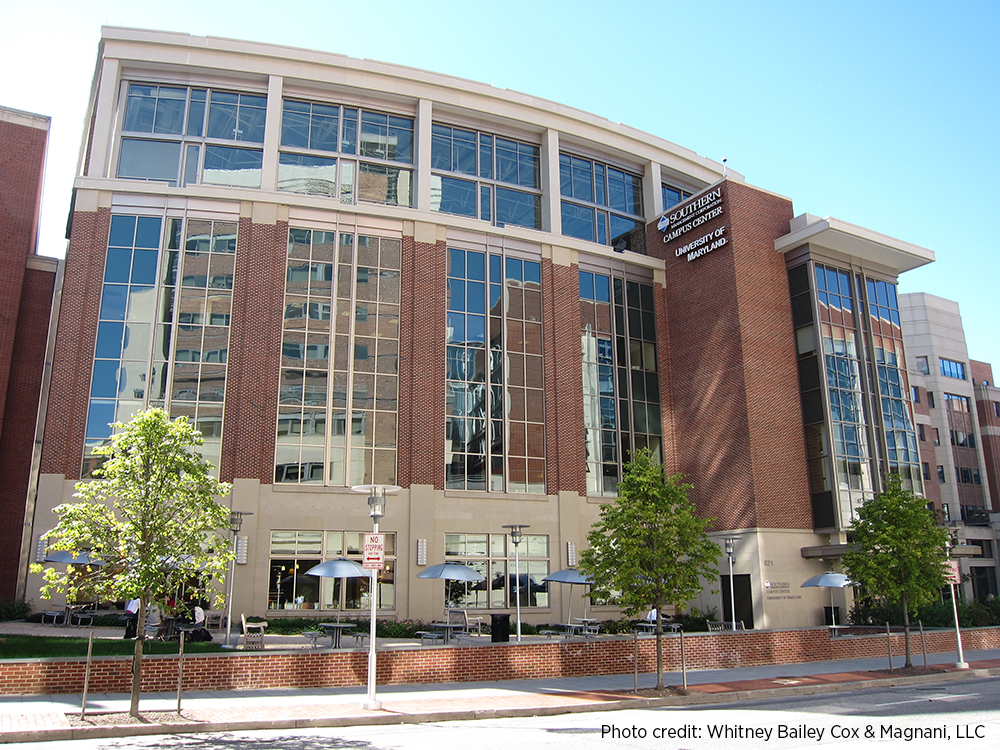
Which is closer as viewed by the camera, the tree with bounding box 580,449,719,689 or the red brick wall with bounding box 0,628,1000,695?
the red brick wall with bounding box 0,628,1000,695

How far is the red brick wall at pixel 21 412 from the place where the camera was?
3678cm

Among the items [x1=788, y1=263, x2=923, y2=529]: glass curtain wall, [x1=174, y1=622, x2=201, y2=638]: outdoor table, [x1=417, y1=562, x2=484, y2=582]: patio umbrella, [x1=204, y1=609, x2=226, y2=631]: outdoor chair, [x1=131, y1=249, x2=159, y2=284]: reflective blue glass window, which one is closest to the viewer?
[x1=174, y1=622, x2=201, y2=638]: outdoor table

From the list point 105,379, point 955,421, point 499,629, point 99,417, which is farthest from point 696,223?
point 955,421

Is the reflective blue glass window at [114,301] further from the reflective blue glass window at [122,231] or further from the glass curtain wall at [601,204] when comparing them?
the glass curtain wall at [601,204]

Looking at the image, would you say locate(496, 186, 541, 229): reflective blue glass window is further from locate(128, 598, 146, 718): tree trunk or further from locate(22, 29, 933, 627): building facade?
locate(128, 598, 146, 718): tree trunk

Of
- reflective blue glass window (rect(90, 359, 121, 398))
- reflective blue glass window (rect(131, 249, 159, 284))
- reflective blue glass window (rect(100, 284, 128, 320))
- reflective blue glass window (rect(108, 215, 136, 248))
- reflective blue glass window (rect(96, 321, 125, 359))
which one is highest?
reflective blue glass window (rect(108, 215, 136, 248))

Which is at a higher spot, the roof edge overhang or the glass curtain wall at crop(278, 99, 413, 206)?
the glass curtain wall at crop(278, 99, 413, 206)

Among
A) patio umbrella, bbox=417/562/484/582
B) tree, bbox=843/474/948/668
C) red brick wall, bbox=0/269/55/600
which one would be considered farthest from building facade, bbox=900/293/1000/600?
red brick wall, bbox=0/269/55/600

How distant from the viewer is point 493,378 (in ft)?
129

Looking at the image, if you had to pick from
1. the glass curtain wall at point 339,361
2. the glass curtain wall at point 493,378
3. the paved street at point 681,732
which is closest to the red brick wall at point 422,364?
the glass curtain wall at point 339,361

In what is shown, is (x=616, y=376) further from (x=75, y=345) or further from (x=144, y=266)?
(x=75, y=345)

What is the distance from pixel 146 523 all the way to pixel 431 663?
27.1ft

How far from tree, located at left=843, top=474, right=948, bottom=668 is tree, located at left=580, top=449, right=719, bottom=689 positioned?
789cm

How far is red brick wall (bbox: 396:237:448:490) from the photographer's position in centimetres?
3631
